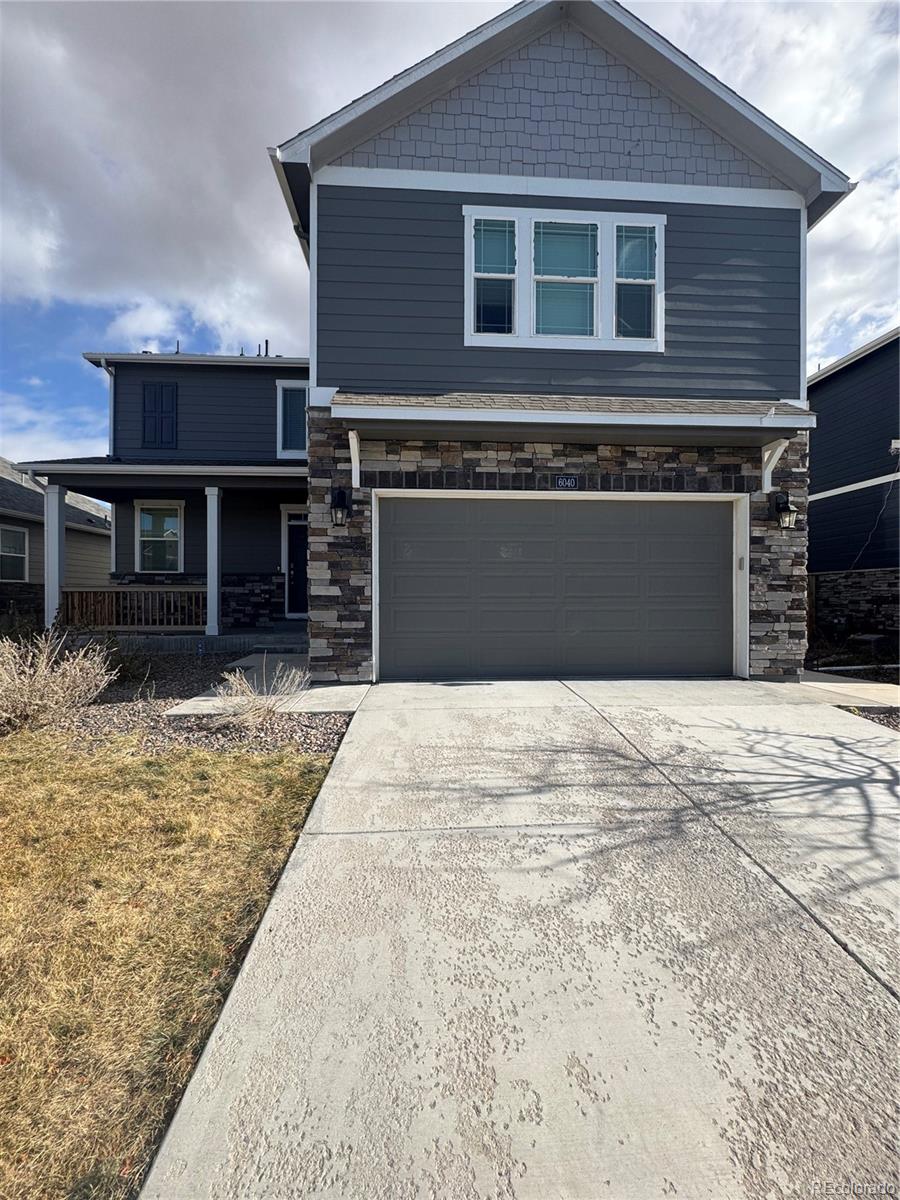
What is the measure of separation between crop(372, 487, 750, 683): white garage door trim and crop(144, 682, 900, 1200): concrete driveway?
11.8 feet

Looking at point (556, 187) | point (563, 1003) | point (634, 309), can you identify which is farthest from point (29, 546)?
point (563, 1003)

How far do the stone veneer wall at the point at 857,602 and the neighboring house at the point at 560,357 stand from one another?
519 centimetres

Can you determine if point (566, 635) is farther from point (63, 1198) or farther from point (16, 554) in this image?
point (16, 554)

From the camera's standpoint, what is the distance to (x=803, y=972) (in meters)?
2.08

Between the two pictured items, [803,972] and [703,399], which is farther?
[703,399]

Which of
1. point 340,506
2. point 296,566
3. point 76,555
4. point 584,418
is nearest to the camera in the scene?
point 584,418

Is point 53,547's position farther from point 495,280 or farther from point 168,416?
point 495,280

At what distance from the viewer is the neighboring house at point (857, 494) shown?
428 inches

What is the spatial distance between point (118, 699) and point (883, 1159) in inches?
273

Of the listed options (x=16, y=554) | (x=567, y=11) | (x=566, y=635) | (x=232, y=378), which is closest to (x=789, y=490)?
(x=566, y=635)

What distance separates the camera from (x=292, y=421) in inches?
477

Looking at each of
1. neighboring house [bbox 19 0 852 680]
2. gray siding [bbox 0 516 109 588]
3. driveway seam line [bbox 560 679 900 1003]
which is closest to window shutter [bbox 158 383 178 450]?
gray siding [bbox 0 516 109 588]

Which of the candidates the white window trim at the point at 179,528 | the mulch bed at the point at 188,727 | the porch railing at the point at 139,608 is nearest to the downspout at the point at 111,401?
the white window trim at the point at 179,528

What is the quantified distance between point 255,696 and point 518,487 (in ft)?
12.6
